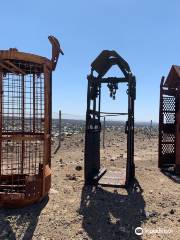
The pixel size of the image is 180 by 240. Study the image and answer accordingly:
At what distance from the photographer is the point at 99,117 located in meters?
9.59

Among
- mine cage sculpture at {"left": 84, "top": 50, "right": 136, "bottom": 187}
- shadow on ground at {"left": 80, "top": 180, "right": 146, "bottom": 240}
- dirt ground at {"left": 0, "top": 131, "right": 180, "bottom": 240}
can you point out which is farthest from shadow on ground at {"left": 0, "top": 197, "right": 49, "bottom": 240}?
mine cage sculpture at {"left": 84, "top": 50, "right": 136, "bottom": 187}

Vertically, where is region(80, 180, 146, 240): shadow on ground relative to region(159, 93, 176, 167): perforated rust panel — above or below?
below

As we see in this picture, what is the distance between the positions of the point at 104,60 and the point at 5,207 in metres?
4.40

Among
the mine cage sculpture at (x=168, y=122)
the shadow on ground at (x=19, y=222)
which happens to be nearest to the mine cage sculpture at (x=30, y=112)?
the shadow on ground at (x=19, y=222)

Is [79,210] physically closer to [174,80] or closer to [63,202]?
[63,202]

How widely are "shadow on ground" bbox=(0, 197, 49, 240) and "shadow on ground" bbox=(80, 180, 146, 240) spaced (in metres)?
0.82

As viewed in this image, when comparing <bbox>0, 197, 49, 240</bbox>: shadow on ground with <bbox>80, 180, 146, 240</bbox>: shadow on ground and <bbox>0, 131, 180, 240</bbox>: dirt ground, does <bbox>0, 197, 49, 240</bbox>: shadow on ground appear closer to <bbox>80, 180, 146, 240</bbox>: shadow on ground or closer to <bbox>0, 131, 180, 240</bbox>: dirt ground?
<bbox>0, 131, 180, 240</bbox>: dirt ground

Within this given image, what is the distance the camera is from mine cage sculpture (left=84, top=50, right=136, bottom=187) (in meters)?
8.67

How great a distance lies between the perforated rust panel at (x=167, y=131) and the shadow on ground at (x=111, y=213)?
13.1 feet

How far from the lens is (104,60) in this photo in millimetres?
9195

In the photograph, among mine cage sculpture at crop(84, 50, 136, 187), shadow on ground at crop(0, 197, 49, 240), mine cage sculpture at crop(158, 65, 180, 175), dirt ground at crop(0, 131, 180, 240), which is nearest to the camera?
shadow on ground at crop(0, 197, 49, 240)

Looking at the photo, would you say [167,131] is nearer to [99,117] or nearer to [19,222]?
[99,117]

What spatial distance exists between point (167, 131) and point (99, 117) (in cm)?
335

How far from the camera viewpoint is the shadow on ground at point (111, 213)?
584 cm
